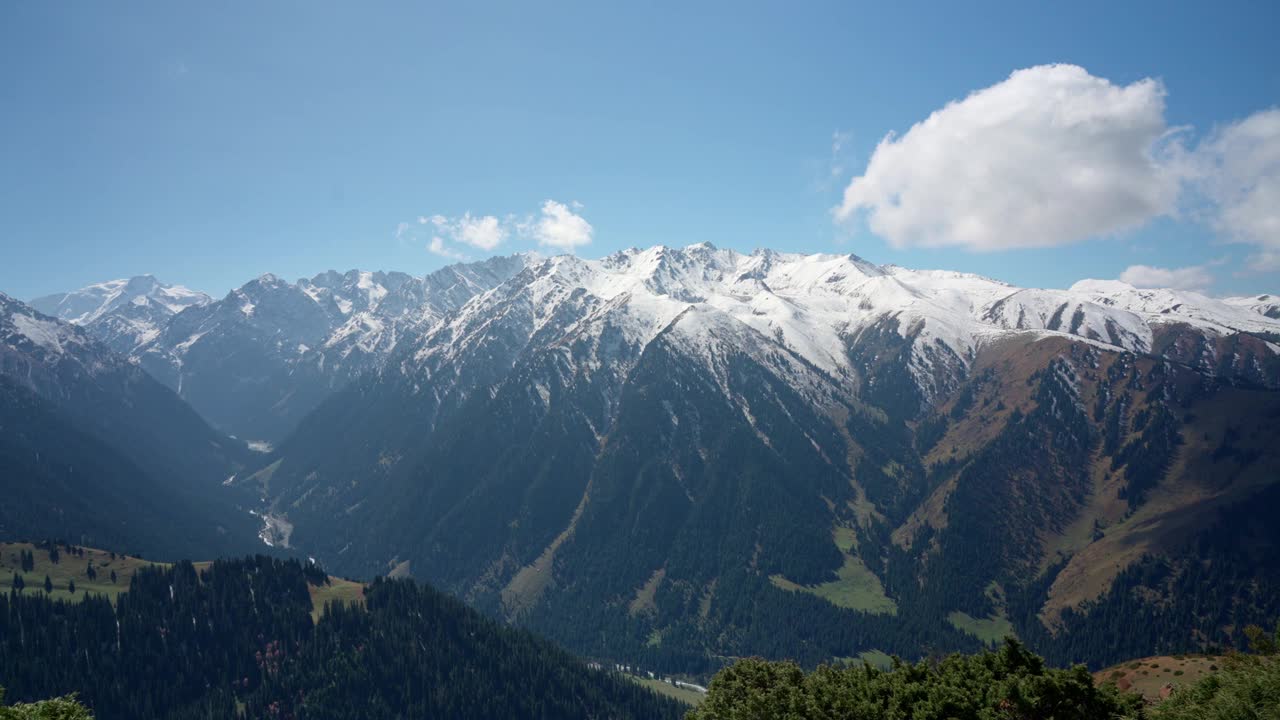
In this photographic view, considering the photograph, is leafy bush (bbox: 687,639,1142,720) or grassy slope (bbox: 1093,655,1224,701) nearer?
leafy bush (bbox: 687,639,1142,720)

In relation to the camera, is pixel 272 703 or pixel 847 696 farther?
pixel 272 703

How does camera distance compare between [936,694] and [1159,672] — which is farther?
[1159,672]

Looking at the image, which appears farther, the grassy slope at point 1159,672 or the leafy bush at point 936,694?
the grassy slope at point 1159,672

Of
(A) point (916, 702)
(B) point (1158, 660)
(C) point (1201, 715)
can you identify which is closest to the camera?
(C) point (1201, 715)

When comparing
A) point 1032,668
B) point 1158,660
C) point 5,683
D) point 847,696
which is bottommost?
point 5,683

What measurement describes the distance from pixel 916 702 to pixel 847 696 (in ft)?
33.5

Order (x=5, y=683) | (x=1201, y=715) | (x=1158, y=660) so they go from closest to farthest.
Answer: (x=1201, y=715), (x=1158, y=660), (x=5, y=683)

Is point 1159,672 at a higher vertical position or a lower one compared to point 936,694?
lower

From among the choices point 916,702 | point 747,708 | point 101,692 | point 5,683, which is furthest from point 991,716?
point 5,683

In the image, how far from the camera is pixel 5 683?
191 metres

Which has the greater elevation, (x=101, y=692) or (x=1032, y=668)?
(x=1032, y=668)

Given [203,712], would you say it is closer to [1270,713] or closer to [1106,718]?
[1106,718]

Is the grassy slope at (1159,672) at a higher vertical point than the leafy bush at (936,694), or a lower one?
lower

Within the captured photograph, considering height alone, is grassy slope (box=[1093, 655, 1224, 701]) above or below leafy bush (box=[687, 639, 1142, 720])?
below
